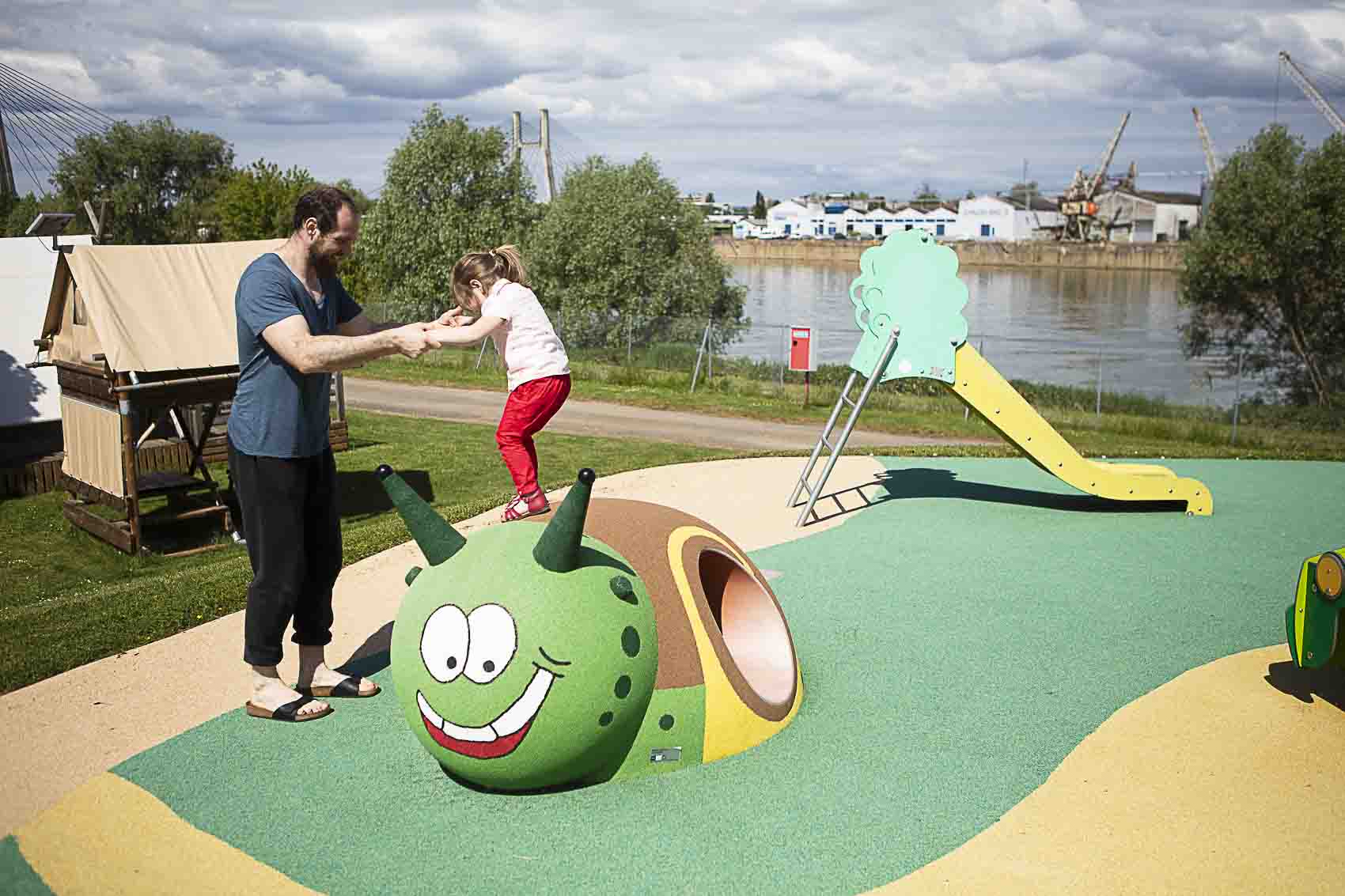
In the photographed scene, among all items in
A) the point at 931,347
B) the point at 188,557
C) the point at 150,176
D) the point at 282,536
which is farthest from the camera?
the point at 150,176

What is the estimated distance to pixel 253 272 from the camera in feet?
18.0

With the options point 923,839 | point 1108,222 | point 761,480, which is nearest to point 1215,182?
point 761,480

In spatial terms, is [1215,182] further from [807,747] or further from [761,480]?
[807,747]

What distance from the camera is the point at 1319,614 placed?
629cm

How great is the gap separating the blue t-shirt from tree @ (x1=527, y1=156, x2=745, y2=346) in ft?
97.6

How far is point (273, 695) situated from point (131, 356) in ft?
19.4

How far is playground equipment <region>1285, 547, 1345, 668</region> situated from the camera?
20.2 feet

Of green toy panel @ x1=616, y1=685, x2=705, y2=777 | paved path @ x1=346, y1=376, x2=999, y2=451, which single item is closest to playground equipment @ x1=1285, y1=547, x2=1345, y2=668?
green toy panel @ x1=616, y1=685, x2=705, y2=777

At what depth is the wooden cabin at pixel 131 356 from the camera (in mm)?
10734

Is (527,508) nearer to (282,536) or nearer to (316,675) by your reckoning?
(316,675)

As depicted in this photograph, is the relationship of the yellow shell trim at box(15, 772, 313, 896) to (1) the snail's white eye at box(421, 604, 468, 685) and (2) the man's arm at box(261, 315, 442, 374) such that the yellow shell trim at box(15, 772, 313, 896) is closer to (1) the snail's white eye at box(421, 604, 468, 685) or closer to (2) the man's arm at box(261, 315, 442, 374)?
(1) the snail's white eye at box(421, 604, 468, 685)

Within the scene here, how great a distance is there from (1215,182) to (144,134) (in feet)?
199

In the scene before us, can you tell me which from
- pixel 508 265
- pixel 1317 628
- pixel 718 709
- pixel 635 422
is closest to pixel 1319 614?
pixel 1317 628

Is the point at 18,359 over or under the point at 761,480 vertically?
over
